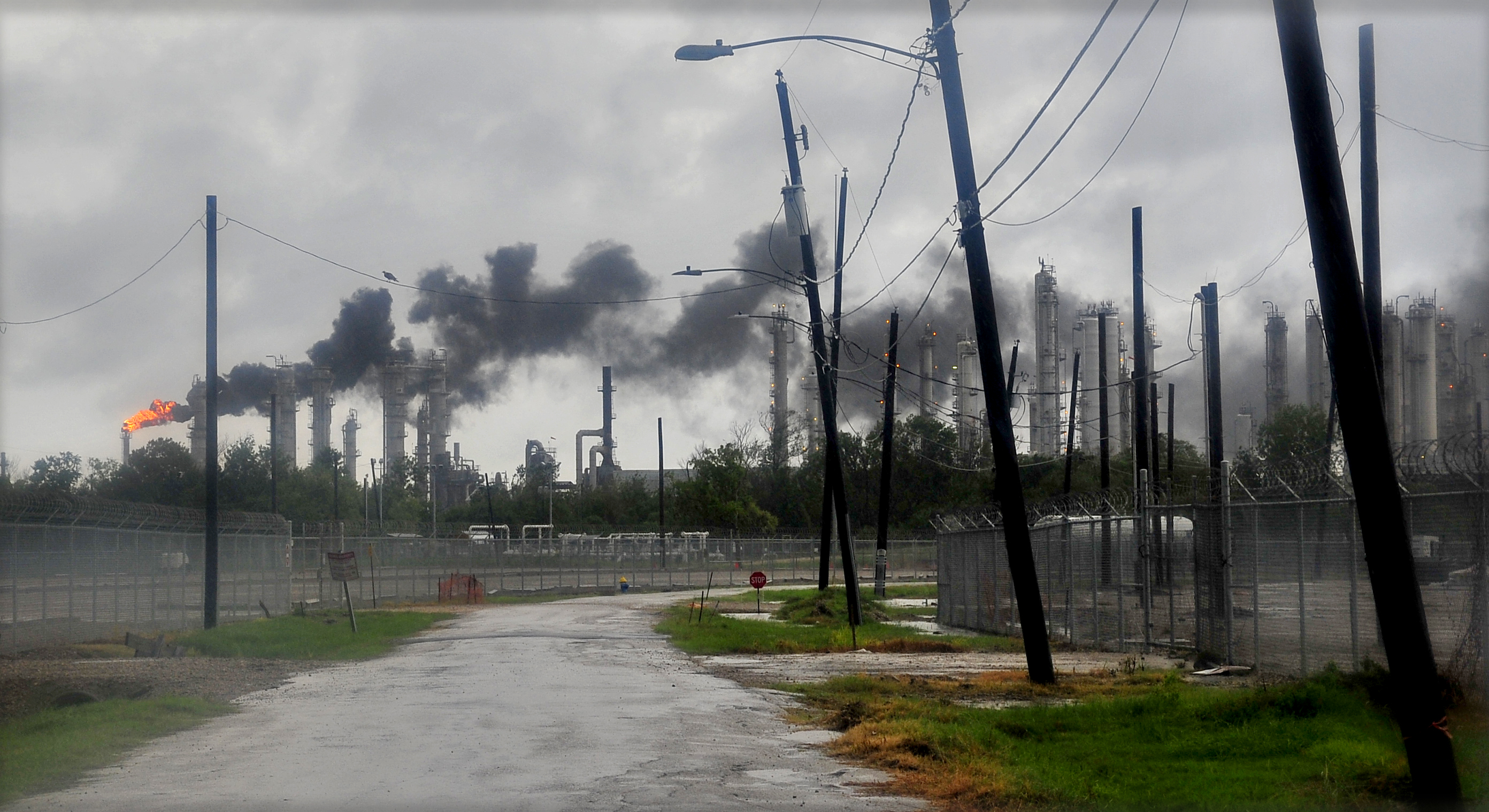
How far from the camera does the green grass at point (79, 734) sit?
10.6 meters

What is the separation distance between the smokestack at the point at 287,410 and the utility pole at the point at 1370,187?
284 ft

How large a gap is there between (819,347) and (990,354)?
11.4 meters

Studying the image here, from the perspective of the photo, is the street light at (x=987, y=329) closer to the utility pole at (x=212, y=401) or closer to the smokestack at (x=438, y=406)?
the utility pole at (x=212, y=401)

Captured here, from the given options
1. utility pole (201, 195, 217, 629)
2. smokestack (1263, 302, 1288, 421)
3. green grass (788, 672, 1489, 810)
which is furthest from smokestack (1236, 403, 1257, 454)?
green grass (788, 672, 1489, 810)

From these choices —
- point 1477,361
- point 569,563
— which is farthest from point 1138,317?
point 1477,361

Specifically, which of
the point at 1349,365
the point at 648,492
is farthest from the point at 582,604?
the point at 648,492

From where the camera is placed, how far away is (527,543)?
59.2 metres

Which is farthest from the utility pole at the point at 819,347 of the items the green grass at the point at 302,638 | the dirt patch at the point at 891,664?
the green grass at the point at 302,638

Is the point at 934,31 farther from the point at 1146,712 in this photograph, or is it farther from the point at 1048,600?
the point at 1048,600

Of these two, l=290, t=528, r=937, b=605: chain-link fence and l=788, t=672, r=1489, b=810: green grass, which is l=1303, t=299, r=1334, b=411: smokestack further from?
l=788, t=672, r=1489, b=810: green grass

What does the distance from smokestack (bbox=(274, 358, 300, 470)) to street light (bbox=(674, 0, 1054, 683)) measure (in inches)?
3374

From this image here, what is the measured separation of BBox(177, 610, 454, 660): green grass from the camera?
24984 millimetres

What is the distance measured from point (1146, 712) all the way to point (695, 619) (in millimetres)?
23187

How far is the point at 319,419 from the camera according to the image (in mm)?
108312
